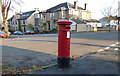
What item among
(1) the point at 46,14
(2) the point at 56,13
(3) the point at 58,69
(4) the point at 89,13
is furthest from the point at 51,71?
(4) the point at 89,13

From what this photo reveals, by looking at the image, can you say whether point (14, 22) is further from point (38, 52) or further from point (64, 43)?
point (64, 43)

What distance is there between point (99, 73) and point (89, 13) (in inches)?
1934

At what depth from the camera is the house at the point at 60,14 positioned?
128ft

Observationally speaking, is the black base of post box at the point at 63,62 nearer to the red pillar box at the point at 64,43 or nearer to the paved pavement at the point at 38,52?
the red pillar box at the point at 64,43

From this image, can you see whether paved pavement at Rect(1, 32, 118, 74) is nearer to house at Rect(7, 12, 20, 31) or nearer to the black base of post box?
the black base of post box

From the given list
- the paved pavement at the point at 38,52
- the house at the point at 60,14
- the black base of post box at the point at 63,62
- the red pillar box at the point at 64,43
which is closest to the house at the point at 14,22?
the house at the point at 60,14

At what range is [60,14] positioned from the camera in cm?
3906

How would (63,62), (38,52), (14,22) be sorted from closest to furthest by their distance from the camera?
(63,62), (38,52), (14,22)

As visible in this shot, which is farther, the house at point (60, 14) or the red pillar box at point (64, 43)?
the house at point (60, 14)

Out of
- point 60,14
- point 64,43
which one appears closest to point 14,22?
point 60,14

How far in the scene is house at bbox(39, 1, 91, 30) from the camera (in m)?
38.9

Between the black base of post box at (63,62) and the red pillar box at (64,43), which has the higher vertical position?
the red pillar box at (64,43)

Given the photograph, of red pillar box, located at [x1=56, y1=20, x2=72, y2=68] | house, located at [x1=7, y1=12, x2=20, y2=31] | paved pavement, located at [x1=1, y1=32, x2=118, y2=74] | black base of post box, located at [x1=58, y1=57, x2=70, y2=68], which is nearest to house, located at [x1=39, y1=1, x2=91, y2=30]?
house, located at [x1=7, y1=12, x2=20, y2=31]

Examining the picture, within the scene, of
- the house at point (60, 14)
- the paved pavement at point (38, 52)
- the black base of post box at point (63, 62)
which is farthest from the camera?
the house at point (60, 14)
